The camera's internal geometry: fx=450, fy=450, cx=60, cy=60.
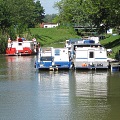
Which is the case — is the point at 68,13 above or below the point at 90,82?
above

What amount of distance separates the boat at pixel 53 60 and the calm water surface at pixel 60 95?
2.78 ft

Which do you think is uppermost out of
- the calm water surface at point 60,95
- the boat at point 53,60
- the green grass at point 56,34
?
the green grass at point 56,34

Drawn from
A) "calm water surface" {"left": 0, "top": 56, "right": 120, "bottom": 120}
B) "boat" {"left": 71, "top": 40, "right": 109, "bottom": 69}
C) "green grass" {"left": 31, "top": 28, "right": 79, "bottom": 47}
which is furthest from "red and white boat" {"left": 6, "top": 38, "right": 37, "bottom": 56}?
"green grass" {"left": 31, "top": 28, "right": 79, "bottom": 47}

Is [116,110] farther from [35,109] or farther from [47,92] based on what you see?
[47,92]

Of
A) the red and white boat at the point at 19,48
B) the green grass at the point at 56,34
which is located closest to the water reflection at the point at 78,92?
the red and white boat at the point at 19,48

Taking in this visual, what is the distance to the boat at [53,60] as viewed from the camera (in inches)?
1375

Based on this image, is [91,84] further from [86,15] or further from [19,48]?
[86,15]

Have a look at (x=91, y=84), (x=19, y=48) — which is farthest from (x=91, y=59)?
(x=19, y=48)

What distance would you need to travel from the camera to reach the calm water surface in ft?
61.4

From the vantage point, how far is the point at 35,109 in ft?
64.7

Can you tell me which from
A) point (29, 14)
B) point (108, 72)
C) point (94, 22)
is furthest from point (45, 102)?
point (29, 14)

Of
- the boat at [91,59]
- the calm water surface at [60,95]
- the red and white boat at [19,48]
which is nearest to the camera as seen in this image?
the calm water surface at [60,95]

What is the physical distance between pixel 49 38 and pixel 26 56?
1438 inches

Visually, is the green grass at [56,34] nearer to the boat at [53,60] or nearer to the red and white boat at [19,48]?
A: the red and white boat at [19,48]
